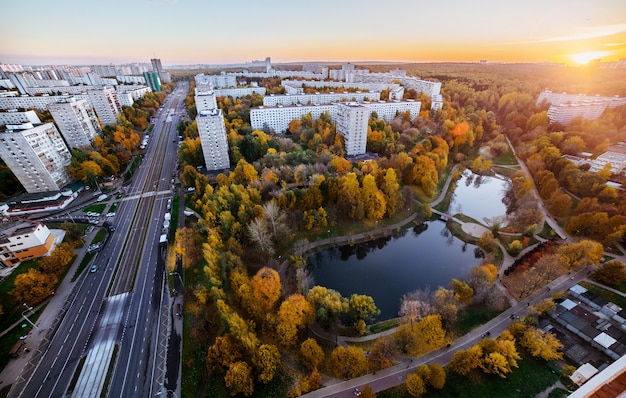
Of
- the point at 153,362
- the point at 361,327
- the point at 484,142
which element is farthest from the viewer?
the point at 484,142

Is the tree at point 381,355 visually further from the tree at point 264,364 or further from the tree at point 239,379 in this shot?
the tree at point 239,379

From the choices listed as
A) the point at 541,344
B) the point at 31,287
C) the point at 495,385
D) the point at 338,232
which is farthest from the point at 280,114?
the point at 495,385

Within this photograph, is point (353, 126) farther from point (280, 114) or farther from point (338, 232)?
point (338, 232)

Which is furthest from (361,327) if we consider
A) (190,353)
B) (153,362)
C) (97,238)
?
(97,238)

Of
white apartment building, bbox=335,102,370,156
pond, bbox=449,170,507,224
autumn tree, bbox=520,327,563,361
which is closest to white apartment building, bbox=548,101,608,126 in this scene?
pond, bbox=449,170,507,224

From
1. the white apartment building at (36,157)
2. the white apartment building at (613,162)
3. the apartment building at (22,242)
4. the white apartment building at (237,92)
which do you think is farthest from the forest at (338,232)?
the white apartment building at (237,92)

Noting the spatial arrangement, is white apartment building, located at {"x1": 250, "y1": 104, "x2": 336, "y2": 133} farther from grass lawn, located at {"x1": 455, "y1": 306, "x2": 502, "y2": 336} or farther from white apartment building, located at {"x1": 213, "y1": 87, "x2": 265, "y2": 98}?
grass lawn, located at {"x1": 455, "y1": 306, "x2": 502, "y2": 336}

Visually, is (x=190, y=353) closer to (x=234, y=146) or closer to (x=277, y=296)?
(x=277, y=296)
